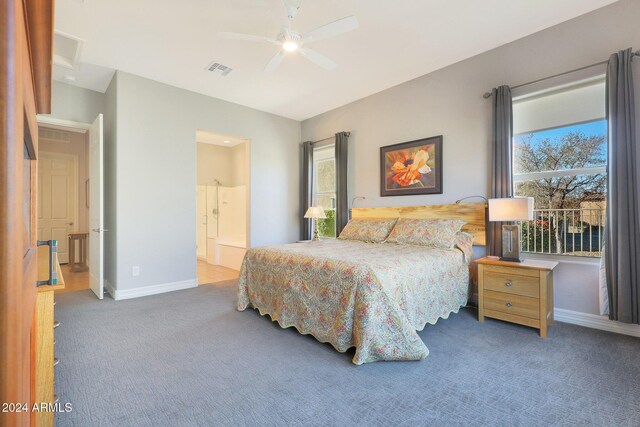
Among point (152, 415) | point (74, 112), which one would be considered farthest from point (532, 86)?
point (74, 112)

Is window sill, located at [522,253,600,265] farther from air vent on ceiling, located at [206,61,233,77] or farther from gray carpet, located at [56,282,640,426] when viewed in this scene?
air vent on ceiling, located at [206,61,233,77]

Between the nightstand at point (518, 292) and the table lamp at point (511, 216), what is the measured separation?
143 millimetres

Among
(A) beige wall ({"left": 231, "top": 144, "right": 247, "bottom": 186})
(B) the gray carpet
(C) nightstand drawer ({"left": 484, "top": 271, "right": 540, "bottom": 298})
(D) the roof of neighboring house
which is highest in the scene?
(A) beige wall ({"left": 231, "top": 144, "right": 247, "bottom": 186})

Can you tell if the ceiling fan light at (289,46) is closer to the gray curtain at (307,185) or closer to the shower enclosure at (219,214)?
the gray curtain at (307,185)

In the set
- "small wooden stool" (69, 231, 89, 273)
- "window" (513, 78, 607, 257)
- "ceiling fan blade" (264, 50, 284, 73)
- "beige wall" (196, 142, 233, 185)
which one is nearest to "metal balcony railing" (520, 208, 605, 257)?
"window" (513, 78, 607, 257)

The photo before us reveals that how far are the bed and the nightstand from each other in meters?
0.26

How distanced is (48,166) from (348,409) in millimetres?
7197

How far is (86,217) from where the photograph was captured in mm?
6191

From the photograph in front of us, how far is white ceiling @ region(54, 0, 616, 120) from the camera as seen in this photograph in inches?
103

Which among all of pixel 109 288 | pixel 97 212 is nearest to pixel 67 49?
pixel 97 212

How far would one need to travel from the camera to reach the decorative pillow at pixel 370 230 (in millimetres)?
3798

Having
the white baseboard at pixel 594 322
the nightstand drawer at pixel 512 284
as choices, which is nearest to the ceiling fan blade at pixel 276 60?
the nightstand drawer at pixel 512 284

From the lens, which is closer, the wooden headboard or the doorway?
the wooden headboard

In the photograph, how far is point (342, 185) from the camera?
488 centimetres
